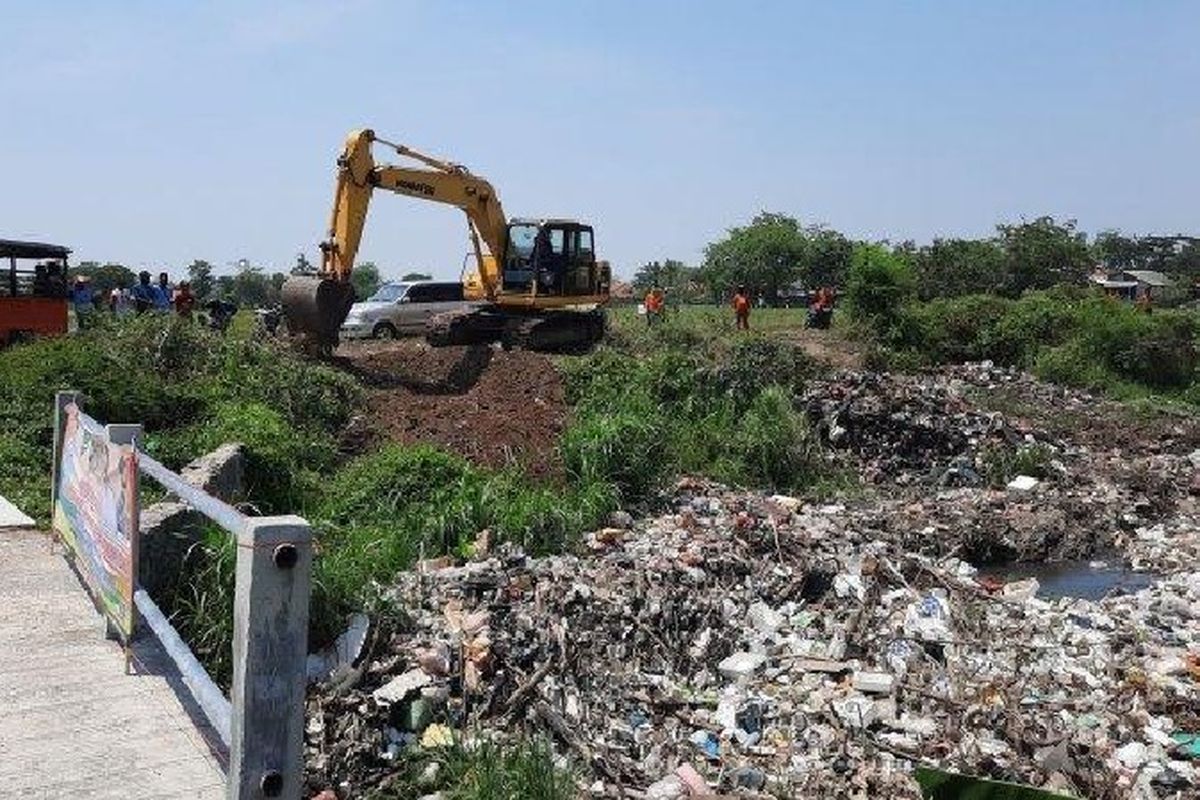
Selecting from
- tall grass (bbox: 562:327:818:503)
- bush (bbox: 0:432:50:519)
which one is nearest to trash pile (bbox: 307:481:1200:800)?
tall grass (bbox: 562:327:818:503)

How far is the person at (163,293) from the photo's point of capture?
69.4ft

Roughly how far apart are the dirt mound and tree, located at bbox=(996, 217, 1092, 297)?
3001 centimetres

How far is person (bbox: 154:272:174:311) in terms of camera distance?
2115cm

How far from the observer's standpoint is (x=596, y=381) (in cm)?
1680

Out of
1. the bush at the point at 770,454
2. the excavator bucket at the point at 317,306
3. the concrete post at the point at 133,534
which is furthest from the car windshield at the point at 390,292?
the concrete post at the point at 133,534

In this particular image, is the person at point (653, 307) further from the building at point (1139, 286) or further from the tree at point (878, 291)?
the building at point (1139, 286)

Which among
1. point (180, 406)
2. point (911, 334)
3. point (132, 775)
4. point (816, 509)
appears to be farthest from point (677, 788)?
point (911, 334)

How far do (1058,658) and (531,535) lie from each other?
170 inches

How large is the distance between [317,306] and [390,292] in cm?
1092

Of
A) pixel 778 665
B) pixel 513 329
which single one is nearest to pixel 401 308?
pixel 513 329

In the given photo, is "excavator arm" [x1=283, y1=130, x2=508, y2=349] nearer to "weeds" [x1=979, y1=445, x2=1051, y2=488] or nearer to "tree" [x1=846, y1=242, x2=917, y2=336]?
"weeds" [x1=979, y1=445, x2=1051, y2=488]

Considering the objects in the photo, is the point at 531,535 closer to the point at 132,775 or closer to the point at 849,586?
the point at 849,586

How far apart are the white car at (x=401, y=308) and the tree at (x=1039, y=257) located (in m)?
24.1

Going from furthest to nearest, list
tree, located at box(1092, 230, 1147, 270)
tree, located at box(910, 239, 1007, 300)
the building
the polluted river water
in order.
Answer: tree, located at box(1092, 230, 1147, 270) → the building → tree, located at box(910, 239, 1007, 300) → the polluted river water
